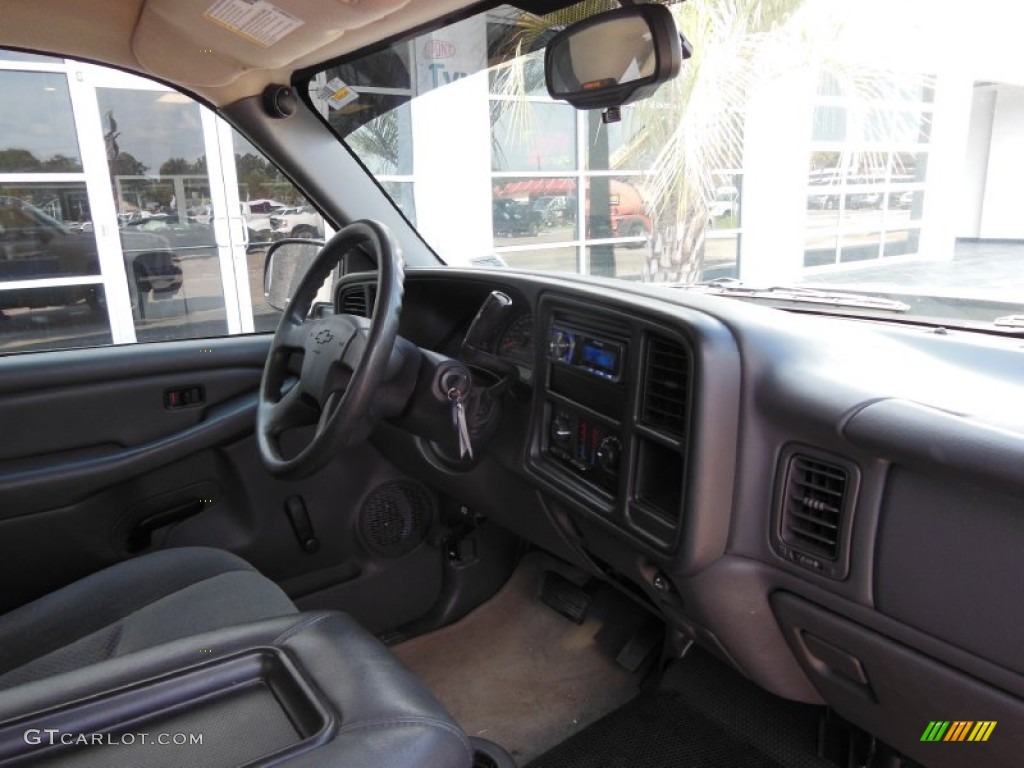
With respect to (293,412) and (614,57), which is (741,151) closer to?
(614,57)

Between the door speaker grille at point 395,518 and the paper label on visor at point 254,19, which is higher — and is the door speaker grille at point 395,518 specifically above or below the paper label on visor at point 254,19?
below

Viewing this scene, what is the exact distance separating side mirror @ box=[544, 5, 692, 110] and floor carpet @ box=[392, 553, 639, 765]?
1.47 meters

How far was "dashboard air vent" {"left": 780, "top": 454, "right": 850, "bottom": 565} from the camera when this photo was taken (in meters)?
1.18

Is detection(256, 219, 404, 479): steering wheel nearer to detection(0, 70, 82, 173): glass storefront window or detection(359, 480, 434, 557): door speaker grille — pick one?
detection(359, 480, 434, 557): door speaker grille

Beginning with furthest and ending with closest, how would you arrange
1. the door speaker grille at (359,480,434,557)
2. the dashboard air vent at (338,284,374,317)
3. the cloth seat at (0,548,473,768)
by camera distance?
the door speaker grille at (359,480,434,557)
the dashboard air vent at (338,284,374,317)
the cloth seat at (0,548,473,768)

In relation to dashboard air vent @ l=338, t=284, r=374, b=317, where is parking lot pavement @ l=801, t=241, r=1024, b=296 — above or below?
above

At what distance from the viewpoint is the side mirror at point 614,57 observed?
1.58 metres

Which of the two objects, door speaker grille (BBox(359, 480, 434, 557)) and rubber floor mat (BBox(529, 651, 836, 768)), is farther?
door speaker grille (BBox(359, 480, 434, 557))

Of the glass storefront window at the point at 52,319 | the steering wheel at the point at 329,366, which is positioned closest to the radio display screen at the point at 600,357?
the steering wheel at the point at 329,366

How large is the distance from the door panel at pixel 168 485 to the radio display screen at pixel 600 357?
1.02 meters

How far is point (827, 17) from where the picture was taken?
2053 mm

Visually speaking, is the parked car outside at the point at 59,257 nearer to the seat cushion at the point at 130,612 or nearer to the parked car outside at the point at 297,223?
the parked car outside at the point at 297,223

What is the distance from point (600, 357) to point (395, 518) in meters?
1.15

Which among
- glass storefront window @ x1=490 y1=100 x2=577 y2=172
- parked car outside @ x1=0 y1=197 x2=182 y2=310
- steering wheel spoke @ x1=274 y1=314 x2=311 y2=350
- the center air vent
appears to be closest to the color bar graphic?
the center air vent
